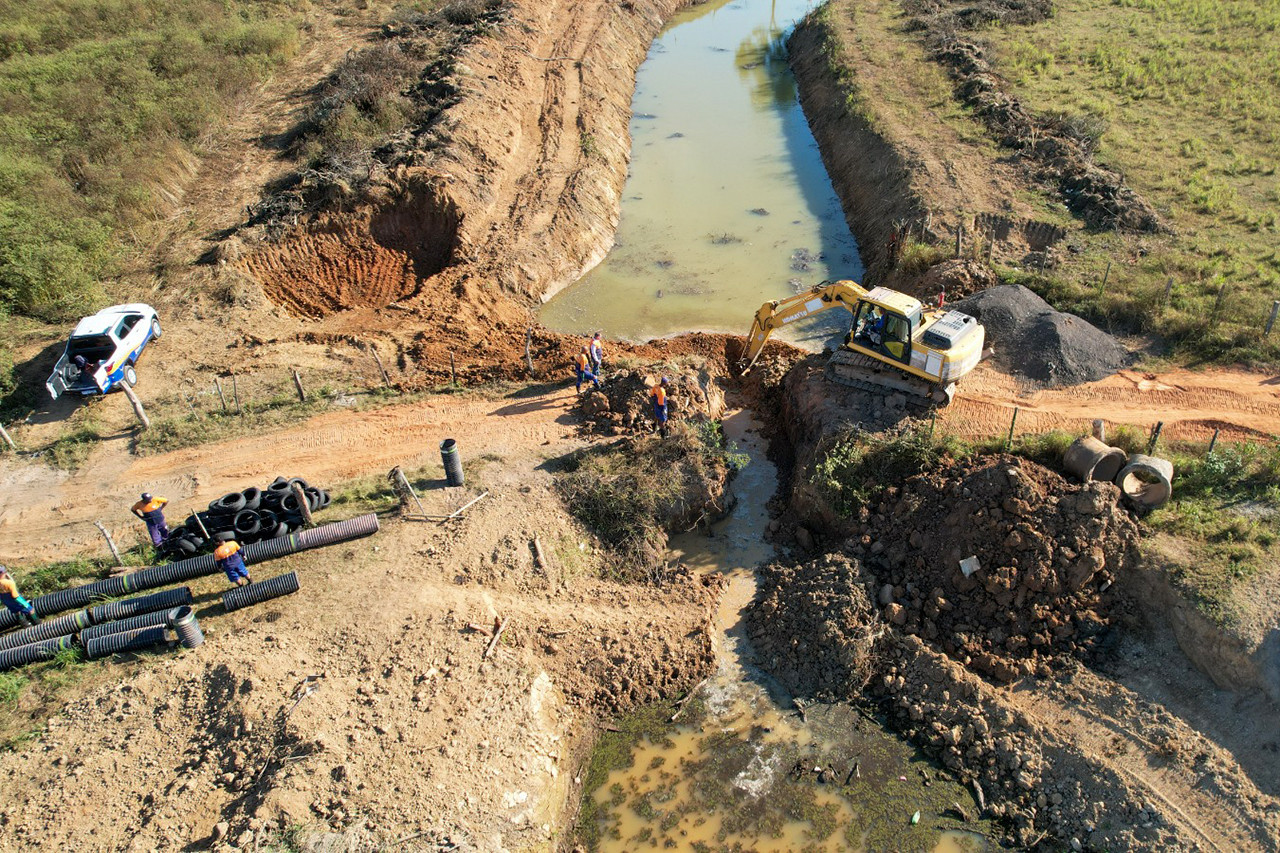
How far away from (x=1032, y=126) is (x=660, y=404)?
19.6 metres

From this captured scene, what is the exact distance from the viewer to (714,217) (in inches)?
1021

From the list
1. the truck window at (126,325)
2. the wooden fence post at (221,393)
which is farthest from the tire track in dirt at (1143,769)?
the truck window at (126,325)

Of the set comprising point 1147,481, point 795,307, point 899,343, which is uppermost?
point 795,307

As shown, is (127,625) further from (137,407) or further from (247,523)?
(137,407)

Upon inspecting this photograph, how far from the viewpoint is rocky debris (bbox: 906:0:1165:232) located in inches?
851

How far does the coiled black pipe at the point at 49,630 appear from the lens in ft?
38.5

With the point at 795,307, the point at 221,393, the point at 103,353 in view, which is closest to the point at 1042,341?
the point at 795,307

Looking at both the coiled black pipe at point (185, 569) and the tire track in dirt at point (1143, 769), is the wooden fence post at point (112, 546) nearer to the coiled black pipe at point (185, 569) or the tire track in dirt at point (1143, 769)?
the coiled black pipe at point (185, 569)

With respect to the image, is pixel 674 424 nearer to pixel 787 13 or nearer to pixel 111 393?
pixel 111 393

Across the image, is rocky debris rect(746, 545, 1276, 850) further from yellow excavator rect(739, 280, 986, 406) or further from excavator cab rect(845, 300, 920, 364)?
excavator cab rect(845, 300, 920, 364)

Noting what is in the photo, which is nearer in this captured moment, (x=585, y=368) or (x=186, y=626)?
(x=186, y=626)

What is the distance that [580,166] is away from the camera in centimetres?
2583

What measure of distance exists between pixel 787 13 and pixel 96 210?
127ft

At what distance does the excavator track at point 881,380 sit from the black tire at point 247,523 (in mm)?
11586
